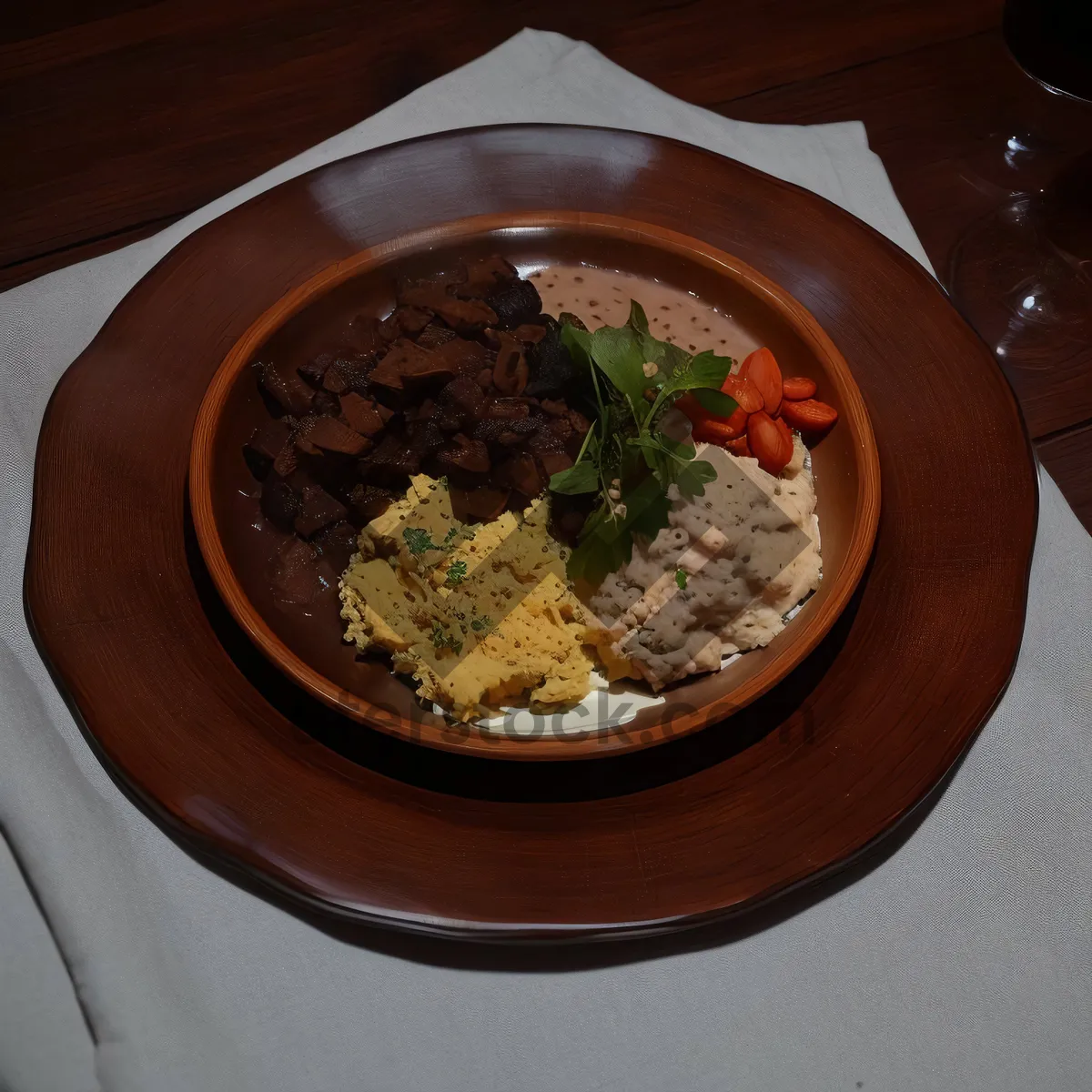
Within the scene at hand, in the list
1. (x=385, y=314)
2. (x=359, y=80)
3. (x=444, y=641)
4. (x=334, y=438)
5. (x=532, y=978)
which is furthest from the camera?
(x=359, y=80)

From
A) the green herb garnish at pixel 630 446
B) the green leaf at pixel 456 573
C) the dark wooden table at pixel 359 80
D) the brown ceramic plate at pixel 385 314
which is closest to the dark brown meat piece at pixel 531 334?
the green herb garnish at pixel 630 446

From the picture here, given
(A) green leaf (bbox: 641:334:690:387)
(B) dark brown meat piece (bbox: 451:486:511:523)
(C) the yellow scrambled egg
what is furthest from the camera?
(B) dark brown meat piece (bbox: 451:486:511:523)

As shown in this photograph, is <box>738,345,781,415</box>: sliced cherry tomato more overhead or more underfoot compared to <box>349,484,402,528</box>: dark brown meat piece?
more underfoot

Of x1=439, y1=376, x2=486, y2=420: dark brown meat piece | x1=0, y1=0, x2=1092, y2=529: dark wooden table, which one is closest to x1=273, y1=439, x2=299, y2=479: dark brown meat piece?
x1=439, y1=376, x2=486, y2=420: dark brown meat piece

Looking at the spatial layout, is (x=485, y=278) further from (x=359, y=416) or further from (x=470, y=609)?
(x=470, y=609)

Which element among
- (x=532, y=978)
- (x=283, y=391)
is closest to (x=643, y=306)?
(x=283, y=391)

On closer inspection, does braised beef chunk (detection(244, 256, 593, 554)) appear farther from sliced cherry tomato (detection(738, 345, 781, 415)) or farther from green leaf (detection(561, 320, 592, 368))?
sliced cherry tomato (detection(738, 345, 781, 415))
